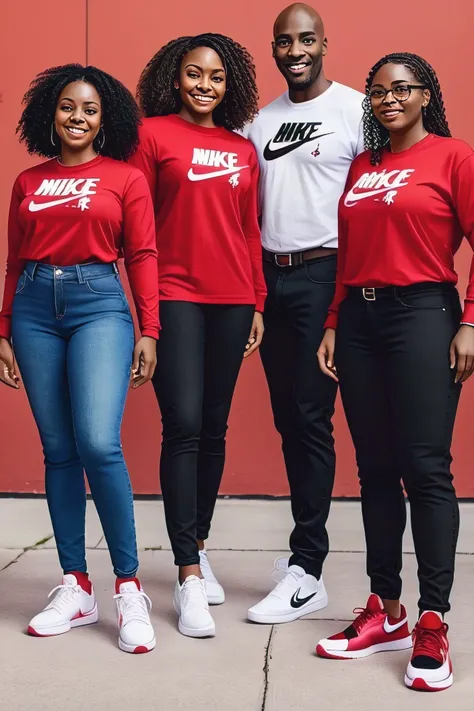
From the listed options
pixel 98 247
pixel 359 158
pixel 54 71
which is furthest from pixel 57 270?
pixel 359 158

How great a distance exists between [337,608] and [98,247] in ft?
5.04

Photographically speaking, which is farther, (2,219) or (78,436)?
(2,219)

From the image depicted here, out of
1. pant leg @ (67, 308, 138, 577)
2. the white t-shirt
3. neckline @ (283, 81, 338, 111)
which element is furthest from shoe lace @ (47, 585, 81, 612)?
neckline @ (283, 81, 338, 111)

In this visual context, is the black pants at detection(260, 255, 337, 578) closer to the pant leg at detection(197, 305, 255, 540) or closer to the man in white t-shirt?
the man in white t-shirt

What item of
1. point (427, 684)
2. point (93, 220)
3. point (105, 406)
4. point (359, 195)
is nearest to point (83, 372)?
point (105, 406)

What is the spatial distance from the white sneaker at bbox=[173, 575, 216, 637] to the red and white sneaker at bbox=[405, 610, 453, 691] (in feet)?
2.29

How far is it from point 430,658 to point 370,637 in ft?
0.94

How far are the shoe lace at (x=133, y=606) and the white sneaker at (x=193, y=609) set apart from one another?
0.44 ft

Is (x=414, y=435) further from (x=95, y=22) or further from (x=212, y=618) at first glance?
(x=95, y=22)

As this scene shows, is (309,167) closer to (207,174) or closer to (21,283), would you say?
(207,174)

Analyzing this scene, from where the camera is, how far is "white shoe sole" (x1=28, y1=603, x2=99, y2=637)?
3074mm

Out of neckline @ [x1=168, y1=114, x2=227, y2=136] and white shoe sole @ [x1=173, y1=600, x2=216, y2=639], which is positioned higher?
neckline @ [x1=168, y1=114, x2=227, y2=136]

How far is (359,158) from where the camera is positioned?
2.95 meters

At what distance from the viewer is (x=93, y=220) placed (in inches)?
118
